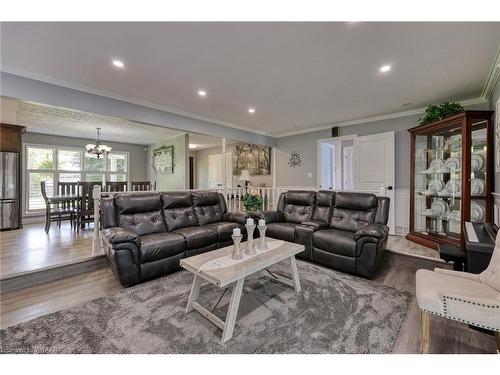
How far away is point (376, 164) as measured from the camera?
4535 mm

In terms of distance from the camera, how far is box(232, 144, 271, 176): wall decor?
6.61m

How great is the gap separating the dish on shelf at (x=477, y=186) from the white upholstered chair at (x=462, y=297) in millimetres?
1963

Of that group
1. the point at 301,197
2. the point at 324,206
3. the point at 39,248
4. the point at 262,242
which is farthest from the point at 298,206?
the point at 39,248

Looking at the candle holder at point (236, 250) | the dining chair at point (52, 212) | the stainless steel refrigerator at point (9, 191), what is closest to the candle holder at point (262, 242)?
the candle holder at point (236, 250)

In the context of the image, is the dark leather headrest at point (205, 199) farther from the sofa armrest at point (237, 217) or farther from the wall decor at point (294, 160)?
the wall decor at point (294, 160)

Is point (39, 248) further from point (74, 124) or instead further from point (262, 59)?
point (262, 59)

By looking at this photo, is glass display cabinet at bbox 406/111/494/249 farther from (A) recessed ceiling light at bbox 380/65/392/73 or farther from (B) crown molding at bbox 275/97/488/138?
(A) recessed ceiling light at bbox 380/65/392/73

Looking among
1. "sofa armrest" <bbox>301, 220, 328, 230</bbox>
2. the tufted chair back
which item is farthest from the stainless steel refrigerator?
"sofa armrest" <bbox>301, 220, 328, 230</bbox>

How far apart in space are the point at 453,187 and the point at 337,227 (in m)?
1.86

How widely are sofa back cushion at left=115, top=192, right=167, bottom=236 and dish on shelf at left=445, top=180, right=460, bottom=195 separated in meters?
4.32

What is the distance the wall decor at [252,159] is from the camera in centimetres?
661

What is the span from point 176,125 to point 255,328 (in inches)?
144
